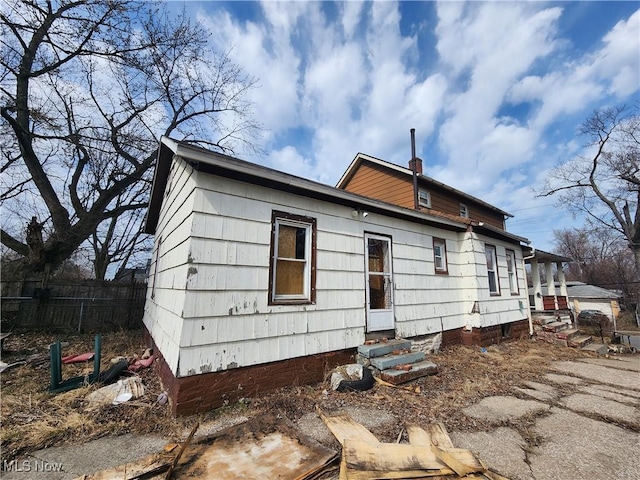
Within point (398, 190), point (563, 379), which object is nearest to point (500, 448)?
point (563, 379)

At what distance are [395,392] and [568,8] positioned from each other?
10.0 metres

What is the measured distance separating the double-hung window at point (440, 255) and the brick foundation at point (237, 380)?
4066mm

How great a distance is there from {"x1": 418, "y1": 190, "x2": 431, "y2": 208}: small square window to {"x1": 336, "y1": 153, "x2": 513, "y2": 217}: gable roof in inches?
21.3

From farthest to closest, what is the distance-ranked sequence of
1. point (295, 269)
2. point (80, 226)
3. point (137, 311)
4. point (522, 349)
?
1. point (80, 226)
2. point (137, 311)
3. point (522, 349)
4. point (295, 269)

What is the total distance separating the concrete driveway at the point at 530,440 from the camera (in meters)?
2.61

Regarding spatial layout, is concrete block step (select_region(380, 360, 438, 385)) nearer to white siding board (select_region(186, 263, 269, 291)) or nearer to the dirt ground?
the dirt ground

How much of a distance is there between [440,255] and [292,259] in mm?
4819

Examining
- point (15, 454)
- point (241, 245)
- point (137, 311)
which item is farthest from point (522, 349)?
point (137, 311)

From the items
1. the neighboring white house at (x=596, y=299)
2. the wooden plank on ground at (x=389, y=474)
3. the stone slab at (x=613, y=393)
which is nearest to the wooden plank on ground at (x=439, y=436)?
the wooden plank on ground at (x=389, y=474)

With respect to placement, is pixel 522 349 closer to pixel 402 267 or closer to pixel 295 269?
pixel 402 267

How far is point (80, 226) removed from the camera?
11461 millimetres

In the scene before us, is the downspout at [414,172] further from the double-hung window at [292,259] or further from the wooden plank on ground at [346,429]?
the wooden plank on ground at [346,429]

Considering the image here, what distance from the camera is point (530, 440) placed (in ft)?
10.4

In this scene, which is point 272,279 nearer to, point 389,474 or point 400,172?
point 389,474
